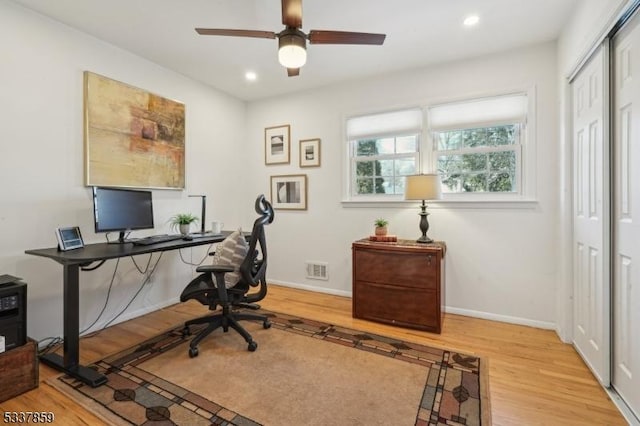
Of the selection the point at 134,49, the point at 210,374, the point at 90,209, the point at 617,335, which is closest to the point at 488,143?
the point at 617,335

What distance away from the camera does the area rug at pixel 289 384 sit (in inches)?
62.9

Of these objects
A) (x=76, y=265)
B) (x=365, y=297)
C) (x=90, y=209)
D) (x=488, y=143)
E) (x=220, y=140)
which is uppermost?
(x=220, y=140)

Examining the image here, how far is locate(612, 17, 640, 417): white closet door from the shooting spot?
155 centimetres

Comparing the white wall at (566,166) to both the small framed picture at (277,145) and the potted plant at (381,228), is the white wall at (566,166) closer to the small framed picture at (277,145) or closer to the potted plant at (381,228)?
the potted plant at (381,228)

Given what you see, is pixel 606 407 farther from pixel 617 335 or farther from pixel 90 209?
pixel 90 209

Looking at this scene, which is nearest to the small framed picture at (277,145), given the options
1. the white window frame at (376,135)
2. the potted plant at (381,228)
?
the white window frame at (376,135)

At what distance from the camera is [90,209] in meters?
2.66

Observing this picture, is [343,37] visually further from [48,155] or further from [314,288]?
[314,288]

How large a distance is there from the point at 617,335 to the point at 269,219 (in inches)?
92.9

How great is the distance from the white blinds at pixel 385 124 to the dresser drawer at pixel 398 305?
1722mm

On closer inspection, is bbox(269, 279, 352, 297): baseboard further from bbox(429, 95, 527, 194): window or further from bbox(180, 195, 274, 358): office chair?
bbox(429, 95, 527, 194): window

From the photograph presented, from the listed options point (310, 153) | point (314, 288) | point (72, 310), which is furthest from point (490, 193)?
point (72, 310)

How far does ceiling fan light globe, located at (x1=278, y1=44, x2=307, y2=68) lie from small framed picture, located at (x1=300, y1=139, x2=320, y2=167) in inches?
78.1

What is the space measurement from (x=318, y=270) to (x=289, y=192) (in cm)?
111
